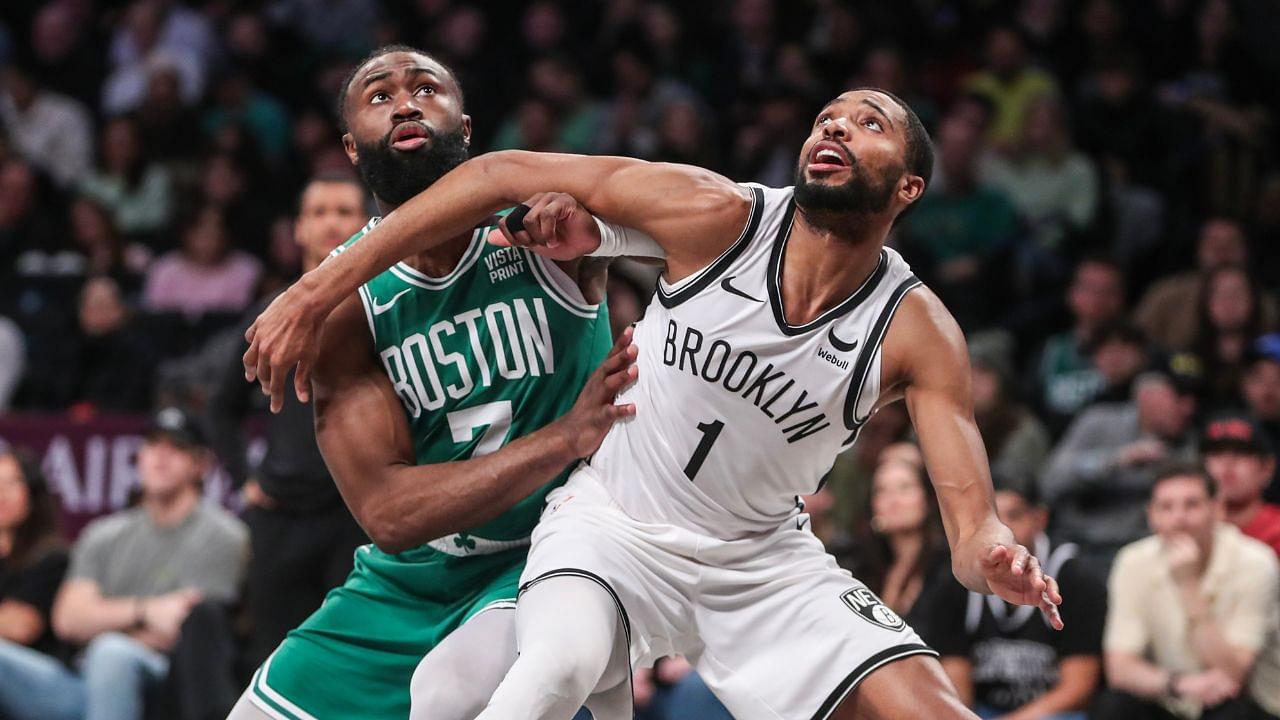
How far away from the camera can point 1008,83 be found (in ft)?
37.8

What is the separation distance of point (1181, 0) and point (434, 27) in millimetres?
5550

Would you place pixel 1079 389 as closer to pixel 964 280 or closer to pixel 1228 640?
pixel 964 280

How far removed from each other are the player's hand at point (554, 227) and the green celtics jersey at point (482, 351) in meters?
0.30

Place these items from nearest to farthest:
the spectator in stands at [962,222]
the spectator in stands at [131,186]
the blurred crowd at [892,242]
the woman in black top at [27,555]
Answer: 1. the blurred crowd at [892,242]
2. the woman in black top at [27,555]
3. the spectator in stands at [962,222]
4. the spectator in stands at [131,186]

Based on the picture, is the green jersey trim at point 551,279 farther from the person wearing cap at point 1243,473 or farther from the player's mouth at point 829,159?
the person wearing cap at point 1243,473

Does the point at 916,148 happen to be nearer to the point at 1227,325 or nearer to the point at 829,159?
the point at 829,159

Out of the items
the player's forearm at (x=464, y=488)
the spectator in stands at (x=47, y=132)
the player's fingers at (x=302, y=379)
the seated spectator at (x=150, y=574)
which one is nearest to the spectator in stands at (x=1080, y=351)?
the seated spectator at (x=150, y=574)

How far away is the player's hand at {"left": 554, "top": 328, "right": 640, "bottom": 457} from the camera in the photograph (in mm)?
4387

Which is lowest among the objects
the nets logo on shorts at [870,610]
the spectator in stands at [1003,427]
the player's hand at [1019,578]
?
the spectator in stands at [1003,427]

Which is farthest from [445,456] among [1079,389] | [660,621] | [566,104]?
Answer: [566,104]

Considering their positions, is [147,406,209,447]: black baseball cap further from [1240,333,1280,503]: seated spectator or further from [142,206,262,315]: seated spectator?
[1240,333,1280,503]: seated spectator

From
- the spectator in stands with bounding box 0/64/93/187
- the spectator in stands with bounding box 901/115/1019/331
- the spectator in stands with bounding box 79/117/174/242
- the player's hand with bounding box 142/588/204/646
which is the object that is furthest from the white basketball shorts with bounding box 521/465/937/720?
the spectator in stands with bounding box 0/64/93/187

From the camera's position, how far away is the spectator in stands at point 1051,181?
10.7 meters

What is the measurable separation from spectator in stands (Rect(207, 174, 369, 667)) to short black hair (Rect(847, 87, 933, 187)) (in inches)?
105
